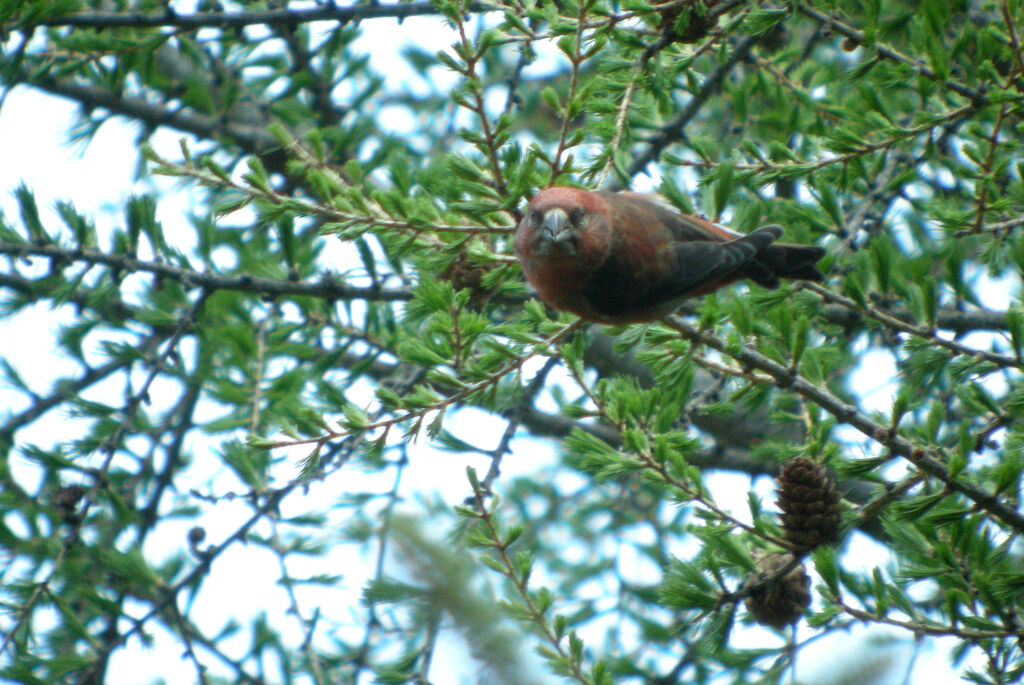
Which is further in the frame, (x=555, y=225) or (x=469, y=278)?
(x=469, y=278)

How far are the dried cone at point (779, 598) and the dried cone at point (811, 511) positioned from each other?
4.5 inches

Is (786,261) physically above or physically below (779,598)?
above

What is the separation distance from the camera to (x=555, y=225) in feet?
8.20

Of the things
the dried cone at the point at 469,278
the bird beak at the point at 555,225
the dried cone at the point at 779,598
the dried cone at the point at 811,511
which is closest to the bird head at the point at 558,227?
the bird beak at the point at 555,225

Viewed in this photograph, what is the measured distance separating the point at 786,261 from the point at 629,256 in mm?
530

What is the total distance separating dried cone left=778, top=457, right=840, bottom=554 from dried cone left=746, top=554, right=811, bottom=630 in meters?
0.11

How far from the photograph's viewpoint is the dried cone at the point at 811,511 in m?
2.27

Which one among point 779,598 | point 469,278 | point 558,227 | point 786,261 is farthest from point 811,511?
point 469,278

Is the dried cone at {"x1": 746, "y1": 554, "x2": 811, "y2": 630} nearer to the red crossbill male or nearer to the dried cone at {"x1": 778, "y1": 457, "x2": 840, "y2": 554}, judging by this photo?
the dried cone at {"x1": 778, "y1": 457, "x2": 840, "y2": 554}

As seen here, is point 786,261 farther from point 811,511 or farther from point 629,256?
point 811,511

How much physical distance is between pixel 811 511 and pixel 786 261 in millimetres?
943

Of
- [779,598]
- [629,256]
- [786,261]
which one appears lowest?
[779,598]

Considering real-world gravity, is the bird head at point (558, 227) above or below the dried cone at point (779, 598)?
above

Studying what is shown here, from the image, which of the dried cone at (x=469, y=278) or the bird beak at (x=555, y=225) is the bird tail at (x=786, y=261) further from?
the dried cone at (x=469, y=278)
